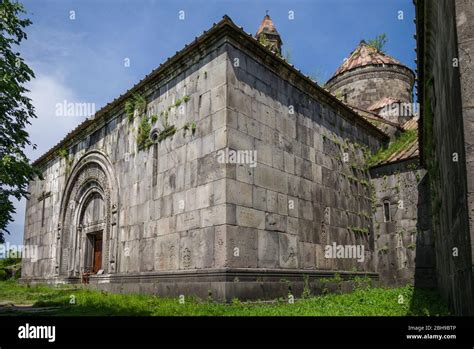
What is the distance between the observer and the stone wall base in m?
9.37

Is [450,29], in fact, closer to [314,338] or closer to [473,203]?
[473,203]

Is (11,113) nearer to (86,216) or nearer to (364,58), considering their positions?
(86,216)

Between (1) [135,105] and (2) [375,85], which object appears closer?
(1) [135,105]

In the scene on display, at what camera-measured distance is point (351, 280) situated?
44.7ft

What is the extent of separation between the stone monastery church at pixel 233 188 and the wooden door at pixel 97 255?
5 centimetres

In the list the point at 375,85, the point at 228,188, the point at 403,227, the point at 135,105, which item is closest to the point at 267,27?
the point at 375,85

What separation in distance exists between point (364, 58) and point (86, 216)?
17.3 metres

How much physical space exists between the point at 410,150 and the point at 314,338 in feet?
41.9

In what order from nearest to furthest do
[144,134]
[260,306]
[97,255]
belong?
1. [260,306]
2. [144,134]
3. [97,255]

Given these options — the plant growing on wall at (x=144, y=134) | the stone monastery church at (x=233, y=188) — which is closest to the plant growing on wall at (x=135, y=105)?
the stone monastery church at (x=233, y=188)

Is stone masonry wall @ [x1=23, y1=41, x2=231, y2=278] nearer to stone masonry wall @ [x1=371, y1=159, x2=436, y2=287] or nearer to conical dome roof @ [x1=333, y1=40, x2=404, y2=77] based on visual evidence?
stone masonry wall @ [x1=371, y1=159, x2=436, y2=287]

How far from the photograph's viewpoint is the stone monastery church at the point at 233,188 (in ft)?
33.4

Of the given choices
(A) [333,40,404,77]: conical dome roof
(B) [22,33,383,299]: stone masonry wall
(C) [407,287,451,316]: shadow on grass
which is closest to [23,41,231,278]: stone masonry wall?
(B) [22,33,383,299]: stone masonry wall

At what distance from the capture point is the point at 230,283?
9.27 metres
